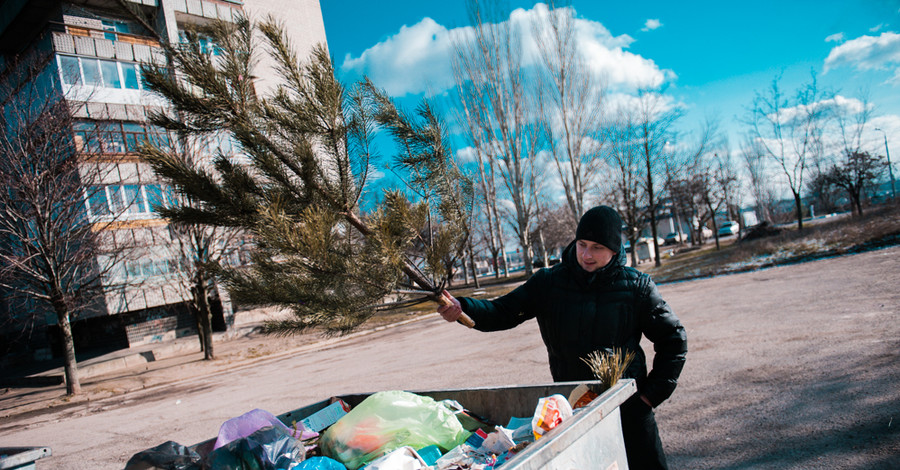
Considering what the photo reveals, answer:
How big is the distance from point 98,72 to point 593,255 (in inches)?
857

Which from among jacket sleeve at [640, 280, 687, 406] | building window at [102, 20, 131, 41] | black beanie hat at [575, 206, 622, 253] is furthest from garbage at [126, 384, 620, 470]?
building window at [102, 20, 131, 41]

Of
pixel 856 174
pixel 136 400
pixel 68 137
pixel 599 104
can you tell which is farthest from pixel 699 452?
pixel 856 174

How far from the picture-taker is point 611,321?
250 centimetres

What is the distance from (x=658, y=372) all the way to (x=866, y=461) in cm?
203

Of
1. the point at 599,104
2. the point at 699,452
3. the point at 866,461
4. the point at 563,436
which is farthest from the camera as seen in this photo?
the point at 599,104

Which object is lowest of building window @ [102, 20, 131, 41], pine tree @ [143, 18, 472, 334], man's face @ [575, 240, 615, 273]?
man's face @ [575, 240, 615, 273]

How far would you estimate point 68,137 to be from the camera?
11594 millimetres

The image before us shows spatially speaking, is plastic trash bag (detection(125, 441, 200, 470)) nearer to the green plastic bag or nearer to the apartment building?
the green plastic bag

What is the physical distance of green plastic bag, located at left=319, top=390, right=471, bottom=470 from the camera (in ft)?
6.25

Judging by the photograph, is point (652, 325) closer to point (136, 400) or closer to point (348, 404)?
point (348, 404)

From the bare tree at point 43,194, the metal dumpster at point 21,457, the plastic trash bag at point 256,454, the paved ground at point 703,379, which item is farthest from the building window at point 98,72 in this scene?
the plastic trash bag at point 256,454

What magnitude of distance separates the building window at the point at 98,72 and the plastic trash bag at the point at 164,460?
18653 millimetres

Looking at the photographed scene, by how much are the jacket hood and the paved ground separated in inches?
76.9

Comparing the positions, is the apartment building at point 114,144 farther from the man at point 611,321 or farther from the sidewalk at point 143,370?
the man at point 611,321
